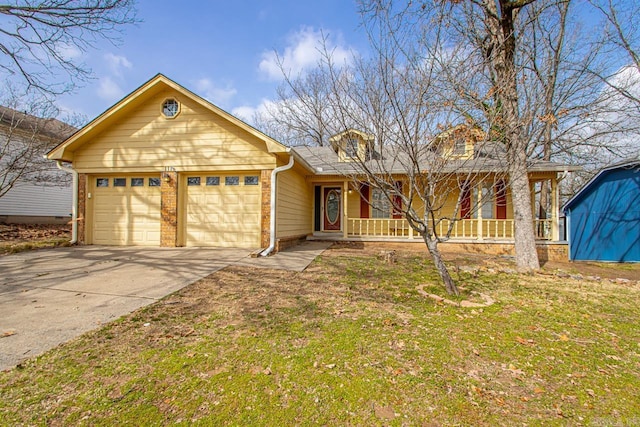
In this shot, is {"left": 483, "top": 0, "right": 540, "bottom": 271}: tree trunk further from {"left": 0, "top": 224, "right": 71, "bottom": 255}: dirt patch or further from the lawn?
{"left": 0, "top": 224, "right": 71, "bottom": 255}: dirt patch

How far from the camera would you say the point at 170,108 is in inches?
367

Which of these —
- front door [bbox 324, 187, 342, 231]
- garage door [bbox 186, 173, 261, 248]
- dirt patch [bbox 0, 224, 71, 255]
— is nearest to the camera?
dirt patch [bbox 0, 224, 71, 255]

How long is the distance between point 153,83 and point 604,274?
13.6 meters

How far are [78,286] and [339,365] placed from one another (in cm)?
476

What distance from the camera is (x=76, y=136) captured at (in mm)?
9125

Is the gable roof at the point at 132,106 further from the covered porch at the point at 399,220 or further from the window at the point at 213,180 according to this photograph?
the covered porch at the point at 399,220

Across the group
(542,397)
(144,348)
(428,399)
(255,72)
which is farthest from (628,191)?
(144,348)

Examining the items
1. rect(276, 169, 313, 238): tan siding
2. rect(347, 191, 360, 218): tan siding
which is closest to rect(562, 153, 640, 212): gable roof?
rect(347, 191, 360, 218): tan siding

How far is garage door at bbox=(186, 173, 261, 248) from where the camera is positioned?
29.9 ft

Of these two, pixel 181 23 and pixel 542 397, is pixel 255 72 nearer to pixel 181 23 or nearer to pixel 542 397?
pixel 181 23

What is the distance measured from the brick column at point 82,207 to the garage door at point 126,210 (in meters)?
0.25

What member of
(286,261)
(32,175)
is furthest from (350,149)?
(32,175)

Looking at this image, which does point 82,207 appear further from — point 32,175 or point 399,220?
point 399,220

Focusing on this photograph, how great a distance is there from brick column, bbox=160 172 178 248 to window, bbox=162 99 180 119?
1865 millimetres
